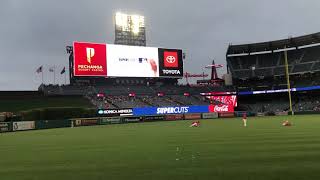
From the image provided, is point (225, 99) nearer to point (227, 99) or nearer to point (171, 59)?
point (227, 99)

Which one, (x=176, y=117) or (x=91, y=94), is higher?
(x=91, y=94)

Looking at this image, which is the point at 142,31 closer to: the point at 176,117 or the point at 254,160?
the point at 176,117

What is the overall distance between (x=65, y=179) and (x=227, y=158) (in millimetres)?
5101

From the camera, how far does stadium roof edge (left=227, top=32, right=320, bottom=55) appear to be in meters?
89.6

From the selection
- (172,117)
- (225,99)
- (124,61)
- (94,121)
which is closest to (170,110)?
(172,117)

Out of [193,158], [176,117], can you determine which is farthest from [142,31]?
[193,158]

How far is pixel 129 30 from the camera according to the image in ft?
285

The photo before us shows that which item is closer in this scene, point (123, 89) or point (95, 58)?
point (95, 58)

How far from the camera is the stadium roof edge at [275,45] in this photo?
3526 inches

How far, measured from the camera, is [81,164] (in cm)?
1220

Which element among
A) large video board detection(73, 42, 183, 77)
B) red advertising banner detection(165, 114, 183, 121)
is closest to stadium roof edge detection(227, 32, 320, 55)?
large video board detection(73, 42, 183, 77)

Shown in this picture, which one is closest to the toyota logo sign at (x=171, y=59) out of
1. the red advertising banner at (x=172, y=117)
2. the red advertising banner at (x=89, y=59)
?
the red advertising banner at (x=89, y=59)

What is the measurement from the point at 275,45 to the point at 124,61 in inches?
1593

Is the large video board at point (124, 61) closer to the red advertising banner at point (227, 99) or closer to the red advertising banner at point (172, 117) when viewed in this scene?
the red advertising banner at point (227, 99)
